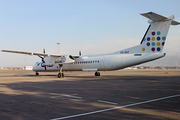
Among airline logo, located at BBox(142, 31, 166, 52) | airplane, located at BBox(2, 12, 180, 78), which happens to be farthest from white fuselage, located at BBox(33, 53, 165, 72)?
airline logo, located at BBox(142, 31, 166, 52)

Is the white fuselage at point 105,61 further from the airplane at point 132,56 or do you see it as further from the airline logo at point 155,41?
the airline logo at point 155,41

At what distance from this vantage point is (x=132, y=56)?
22.4 meters

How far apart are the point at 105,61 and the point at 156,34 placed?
7973 millimetres

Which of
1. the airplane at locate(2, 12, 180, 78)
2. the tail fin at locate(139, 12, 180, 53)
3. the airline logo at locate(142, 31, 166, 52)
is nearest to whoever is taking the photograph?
the tail fin at locate(139, 12, 180, 53)

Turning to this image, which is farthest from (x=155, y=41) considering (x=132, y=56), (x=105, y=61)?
(x=105, y=61)

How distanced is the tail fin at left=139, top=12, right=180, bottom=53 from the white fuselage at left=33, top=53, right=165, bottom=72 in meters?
0.87

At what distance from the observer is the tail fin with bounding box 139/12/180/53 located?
19922mm

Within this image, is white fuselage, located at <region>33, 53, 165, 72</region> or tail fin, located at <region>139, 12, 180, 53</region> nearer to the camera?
tail fin, located at <region>139, 12, 180, 53</region>

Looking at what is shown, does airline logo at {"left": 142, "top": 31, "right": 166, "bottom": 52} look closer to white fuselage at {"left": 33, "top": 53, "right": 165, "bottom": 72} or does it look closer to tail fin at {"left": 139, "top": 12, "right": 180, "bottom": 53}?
tail fin at {"left": 139, "top": 12, "right": 180, "bottom": 53}

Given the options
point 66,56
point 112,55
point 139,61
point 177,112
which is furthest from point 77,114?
point 66,56

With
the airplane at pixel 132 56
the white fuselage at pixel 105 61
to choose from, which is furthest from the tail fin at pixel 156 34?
the white fuselage at pixel 105 61

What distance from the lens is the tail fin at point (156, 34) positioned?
19922 millimetres

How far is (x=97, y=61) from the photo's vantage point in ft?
86.8

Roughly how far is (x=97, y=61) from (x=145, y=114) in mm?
20689
